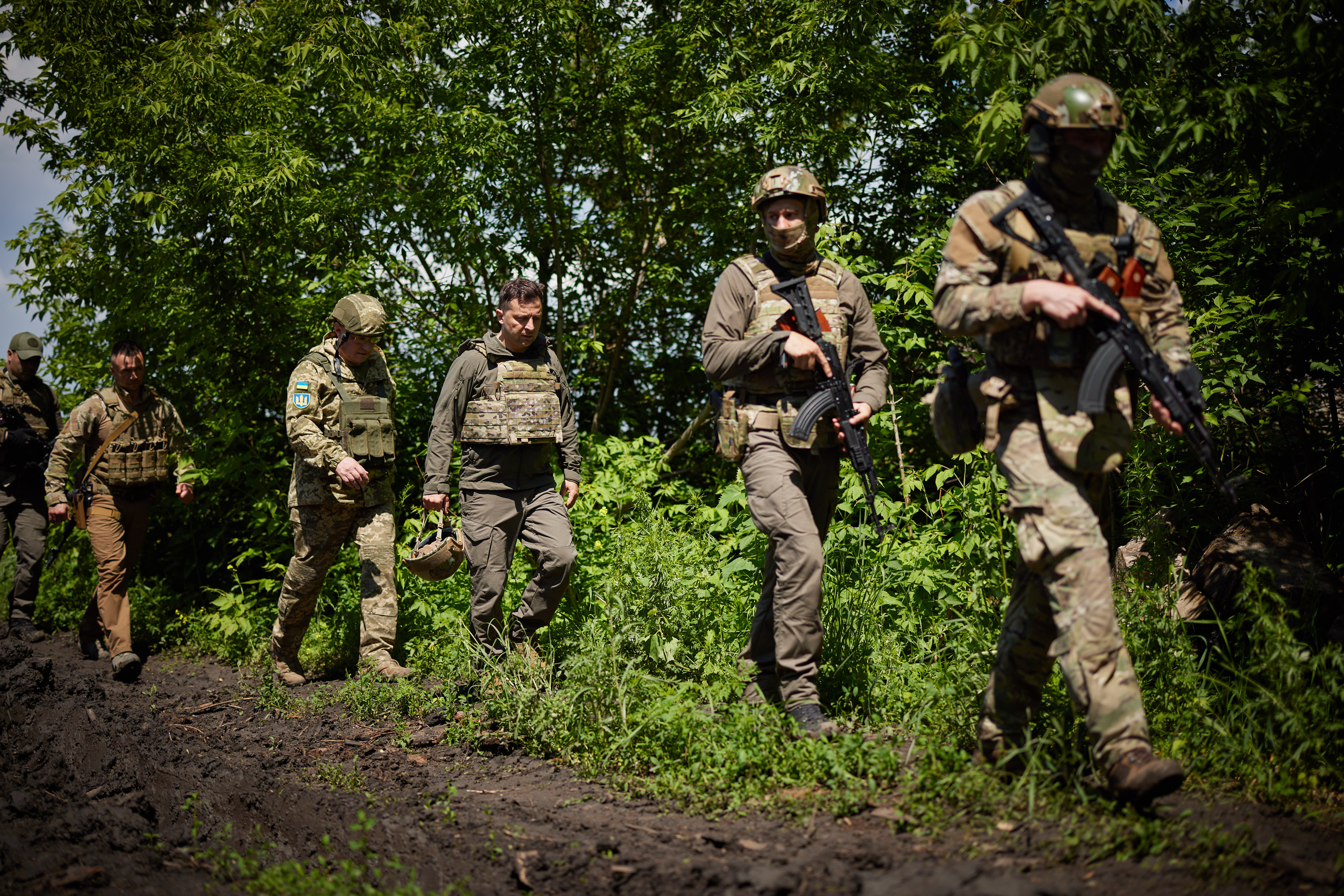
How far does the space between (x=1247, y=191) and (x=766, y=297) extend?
2779 mm

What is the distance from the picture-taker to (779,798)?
3.18 meters

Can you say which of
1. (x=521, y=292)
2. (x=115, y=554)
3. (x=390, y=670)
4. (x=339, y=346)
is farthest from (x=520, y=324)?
(x=115, y=554)

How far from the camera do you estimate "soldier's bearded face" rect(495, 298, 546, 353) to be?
4867 millimetres

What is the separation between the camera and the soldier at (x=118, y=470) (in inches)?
248

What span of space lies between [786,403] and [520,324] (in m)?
1.81

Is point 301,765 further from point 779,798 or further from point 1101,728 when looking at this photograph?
point 1101,728

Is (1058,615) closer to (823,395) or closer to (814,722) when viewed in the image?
(814,722)

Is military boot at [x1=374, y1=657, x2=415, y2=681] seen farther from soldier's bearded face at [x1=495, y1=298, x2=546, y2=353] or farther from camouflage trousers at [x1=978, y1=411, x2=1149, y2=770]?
camouflage trousers at [x1=978, y1=411, x2=1149, y2=770]

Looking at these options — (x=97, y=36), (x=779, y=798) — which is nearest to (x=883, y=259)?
(x=779, y=798)

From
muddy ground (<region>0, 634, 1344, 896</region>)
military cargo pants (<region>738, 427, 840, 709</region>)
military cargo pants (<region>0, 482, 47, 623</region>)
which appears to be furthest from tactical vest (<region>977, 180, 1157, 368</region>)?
military cargo pants (<region>0, 482, 47, 623</region>)

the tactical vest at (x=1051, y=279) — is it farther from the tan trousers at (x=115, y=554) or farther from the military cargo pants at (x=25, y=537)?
the military cargo pants at (x=25, y=537)

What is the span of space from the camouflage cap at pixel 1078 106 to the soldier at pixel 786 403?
3.42 feet

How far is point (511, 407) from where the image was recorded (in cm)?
490

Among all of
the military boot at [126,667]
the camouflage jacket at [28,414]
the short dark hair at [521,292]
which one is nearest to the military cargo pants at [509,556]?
the short dark hair at [521,292]
